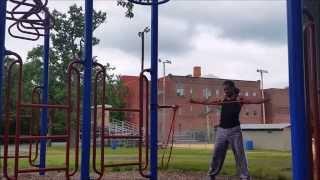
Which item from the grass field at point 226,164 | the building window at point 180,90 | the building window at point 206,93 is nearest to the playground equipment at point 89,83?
the grass field at point 226,164

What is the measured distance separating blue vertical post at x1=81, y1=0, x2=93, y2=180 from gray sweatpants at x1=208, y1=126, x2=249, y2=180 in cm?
205

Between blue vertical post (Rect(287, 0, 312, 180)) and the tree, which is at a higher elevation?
the tree

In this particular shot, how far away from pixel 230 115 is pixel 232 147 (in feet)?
1.50

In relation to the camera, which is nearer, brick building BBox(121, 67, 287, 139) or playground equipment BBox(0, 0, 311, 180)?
playground equipment BBox(0, 0, 311, 180)

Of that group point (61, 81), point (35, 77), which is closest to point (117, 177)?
point (61, 81)

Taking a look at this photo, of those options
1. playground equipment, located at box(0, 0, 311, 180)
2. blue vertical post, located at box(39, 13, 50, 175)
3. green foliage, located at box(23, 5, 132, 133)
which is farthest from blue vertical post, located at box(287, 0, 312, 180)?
green foliage, located at box(23, 5, 132, 133)

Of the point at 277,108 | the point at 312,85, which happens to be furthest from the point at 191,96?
the point at 312,85

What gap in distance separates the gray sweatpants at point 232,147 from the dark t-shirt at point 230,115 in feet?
0.22

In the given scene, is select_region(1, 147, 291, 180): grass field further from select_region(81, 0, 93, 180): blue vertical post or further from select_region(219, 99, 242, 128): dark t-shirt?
select_region(81, 0, 93, 180): blue vertical post

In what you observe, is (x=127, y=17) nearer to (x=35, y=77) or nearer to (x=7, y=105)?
(x=7, y=105)

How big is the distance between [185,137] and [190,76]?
34.8 ft

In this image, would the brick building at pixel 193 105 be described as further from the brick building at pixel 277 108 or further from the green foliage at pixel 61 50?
the green foliage at pixel 61 50

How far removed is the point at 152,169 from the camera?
668cm

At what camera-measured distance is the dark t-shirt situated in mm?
6805
